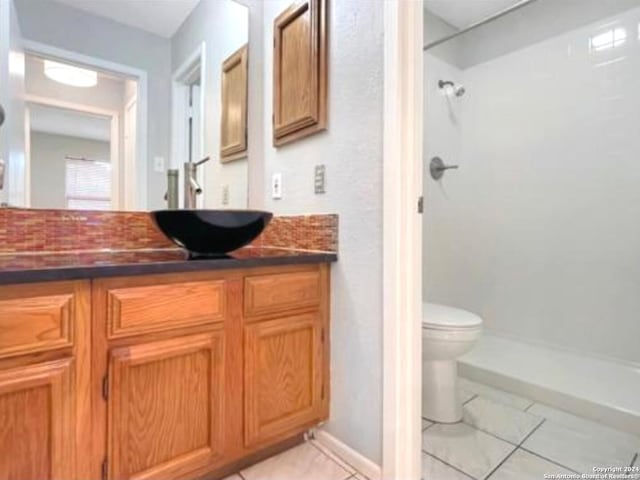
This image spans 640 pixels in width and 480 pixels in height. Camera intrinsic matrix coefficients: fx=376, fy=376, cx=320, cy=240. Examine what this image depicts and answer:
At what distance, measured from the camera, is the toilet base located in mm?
1654

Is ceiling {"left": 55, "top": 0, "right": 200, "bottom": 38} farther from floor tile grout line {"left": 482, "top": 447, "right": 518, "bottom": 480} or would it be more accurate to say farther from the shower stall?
floor tile grout line {"left": 482, "top": 447, "right": 518, "bottom": 480}

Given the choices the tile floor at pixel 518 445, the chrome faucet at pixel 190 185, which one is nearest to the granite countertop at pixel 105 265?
the chrome faucet at pixel 190 185

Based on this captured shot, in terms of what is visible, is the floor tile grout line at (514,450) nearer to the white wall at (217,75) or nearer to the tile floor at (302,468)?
the tile floor at (302,468)

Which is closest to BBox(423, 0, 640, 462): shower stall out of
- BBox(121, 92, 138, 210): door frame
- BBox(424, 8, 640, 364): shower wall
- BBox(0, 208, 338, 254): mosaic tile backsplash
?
BBox(424, 8, 640, 364): shower wall

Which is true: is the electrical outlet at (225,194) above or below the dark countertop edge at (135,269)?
above

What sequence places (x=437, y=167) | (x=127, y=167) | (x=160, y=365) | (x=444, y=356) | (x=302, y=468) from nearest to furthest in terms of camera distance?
(x=160, y=365)
(x=302, y=468)
(x=127, y=167)
(x=444, y=356)
(x=437, y=167)

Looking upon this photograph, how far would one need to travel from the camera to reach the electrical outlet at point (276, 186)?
5.57 feet

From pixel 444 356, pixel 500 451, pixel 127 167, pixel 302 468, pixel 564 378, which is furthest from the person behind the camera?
pixel 564 378

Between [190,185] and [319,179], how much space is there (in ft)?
Result: 2.00

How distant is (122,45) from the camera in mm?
1487

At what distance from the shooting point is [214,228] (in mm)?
1217

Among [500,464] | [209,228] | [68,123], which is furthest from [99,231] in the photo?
[500,464]

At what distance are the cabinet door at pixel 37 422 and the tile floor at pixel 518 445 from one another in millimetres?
1092

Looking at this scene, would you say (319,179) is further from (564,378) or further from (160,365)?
(564,378)
